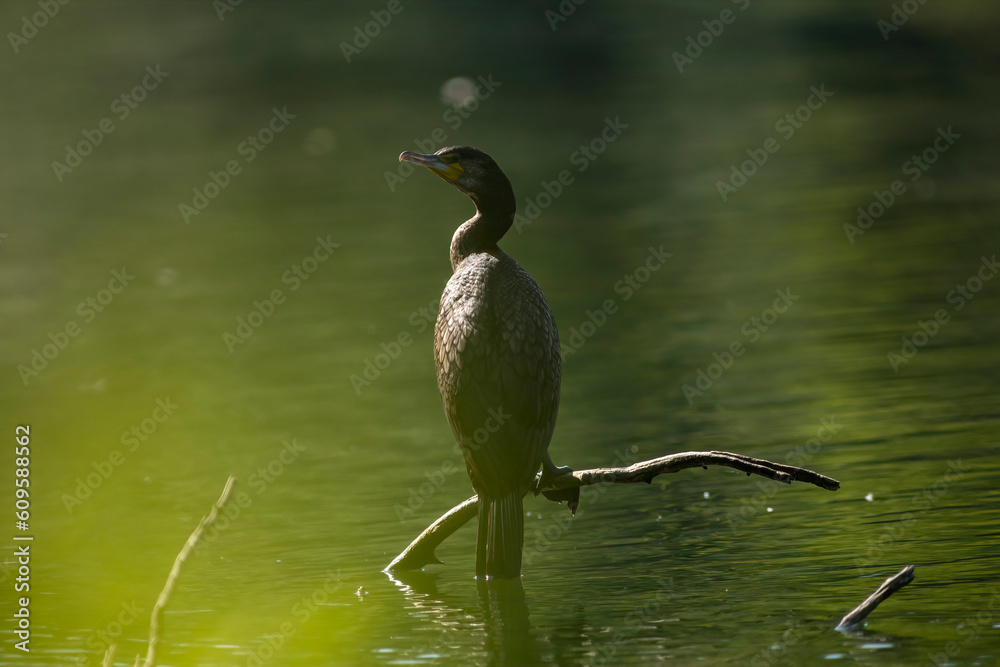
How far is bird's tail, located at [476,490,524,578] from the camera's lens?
6453mm

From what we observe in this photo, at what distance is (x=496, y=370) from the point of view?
641 cm

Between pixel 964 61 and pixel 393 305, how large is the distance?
66.0 ft

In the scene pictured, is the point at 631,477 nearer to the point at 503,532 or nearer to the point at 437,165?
the point at 503,532

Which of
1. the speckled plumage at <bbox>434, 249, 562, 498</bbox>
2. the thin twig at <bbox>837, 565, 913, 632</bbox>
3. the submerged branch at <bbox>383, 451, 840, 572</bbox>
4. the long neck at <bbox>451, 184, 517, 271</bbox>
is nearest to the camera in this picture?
the thin twig at <bbox>837, 565, 913, 632</bbox>

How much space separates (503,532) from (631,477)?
31.9 inches

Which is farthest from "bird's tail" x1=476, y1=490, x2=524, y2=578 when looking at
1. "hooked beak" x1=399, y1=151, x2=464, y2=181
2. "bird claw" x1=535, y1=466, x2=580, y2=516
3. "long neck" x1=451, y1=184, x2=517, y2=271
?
A: "hooked beak" x1=399, y1=151, x2=464, y2=181

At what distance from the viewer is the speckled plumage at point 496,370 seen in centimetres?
640

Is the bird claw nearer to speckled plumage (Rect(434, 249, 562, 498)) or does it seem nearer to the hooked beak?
speckled plumage (Rect(434, 249, 562, 498))

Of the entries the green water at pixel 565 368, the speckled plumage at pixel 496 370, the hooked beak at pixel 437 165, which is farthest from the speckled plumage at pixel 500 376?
Result: the green water at pixel 565 368

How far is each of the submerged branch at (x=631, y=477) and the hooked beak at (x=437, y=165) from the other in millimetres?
1434

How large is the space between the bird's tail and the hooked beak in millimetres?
1446

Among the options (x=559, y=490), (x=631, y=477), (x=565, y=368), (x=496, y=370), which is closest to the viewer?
(x=631, y=477)

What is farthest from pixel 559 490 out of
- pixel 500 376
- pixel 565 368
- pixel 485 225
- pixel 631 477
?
pixel 565 368

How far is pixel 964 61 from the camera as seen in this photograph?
3091 centimetres
